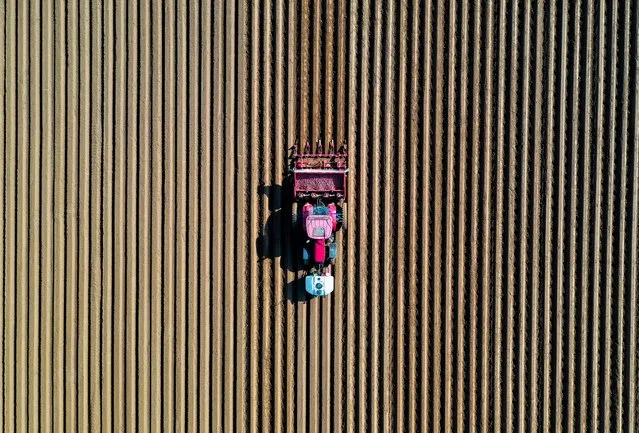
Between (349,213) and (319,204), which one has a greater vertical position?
(319,204)

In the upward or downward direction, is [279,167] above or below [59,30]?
below

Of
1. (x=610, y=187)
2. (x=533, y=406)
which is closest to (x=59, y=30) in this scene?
(x=610, y=187)

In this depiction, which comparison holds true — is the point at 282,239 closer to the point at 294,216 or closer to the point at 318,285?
the point at 294,216

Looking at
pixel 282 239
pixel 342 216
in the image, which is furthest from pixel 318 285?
pixel 342 216

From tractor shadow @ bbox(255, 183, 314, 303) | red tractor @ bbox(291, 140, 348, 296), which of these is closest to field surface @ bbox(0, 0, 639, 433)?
tractor shadow @ bbox(255, 183, 314, 303)

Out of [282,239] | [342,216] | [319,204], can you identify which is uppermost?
[319,204]

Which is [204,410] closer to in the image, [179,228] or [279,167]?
[179,228]

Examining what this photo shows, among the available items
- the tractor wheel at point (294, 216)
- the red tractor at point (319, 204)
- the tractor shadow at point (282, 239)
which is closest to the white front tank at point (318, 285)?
the red tractor at point (319, 204)
